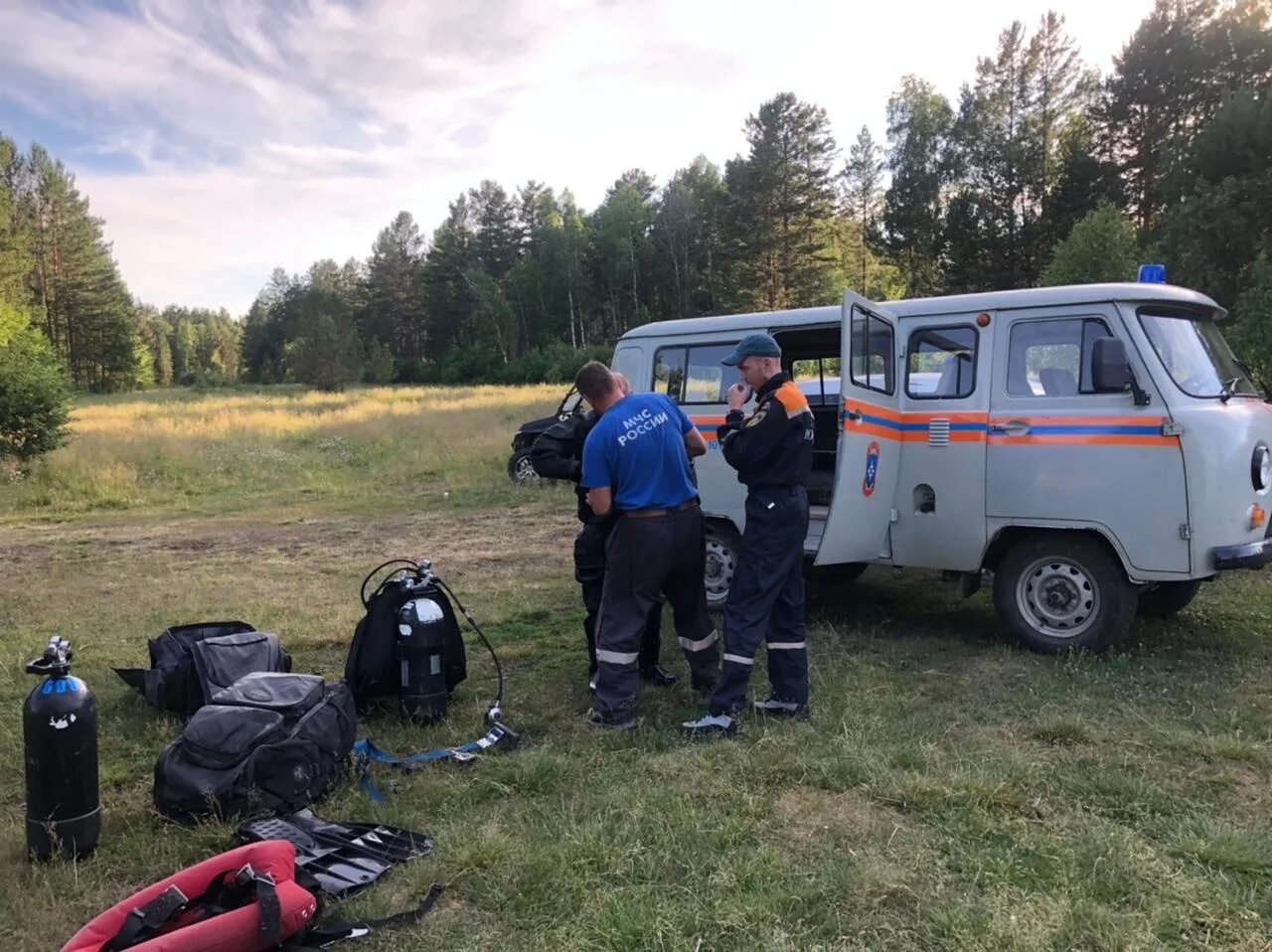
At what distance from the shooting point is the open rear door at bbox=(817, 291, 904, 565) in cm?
551

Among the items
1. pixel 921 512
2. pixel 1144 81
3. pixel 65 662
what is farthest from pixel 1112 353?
pixel 1144 81

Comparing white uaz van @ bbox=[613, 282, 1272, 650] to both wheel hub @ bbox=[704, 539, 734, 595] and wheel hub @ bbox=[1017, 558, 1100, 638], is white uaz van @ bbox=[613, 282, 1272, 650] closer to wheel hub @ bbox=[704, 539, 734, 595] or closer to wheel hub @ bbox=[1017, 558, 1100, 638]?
wheel hub @ bbox=[1017, 558, 1100, 638]

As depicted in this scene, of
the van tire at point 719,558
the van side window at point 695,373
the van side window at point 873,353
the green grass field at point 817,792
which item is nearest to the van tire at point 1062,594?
the green grass field at point 817,792

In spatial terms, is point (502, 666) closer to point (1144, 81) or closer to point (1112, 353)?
point (1112, 353)

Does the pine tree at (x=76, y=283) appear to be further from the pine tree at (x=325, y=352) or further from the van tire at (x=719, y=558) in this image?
the van tire at (x=719, y=558)

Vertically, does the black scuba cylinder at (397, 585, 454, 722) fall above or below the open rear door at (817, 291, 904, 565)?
below

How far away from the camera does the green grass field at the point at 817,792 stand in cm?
279

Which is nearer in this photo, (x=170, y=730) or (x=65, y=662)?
(x=65, y=662)

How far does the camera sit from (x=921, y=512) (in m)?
6.04

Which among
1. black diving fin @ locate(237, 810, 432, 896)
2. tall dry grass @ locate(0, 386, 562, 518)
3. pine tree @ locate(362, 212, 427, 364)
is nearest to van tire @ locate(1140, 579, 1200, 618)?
black diving fin @ locate(237, 810, 432, 896)

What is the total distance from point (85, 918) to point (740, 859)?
91.0 inches

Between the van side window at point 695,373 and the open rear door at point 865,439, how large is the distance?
1229 mm

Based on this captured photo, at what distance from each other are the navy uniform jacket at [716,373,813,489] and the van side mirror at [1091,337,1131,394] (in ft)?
6.24

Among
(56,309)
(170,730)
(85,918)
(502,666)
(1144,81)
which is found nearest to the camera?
(85,918)
